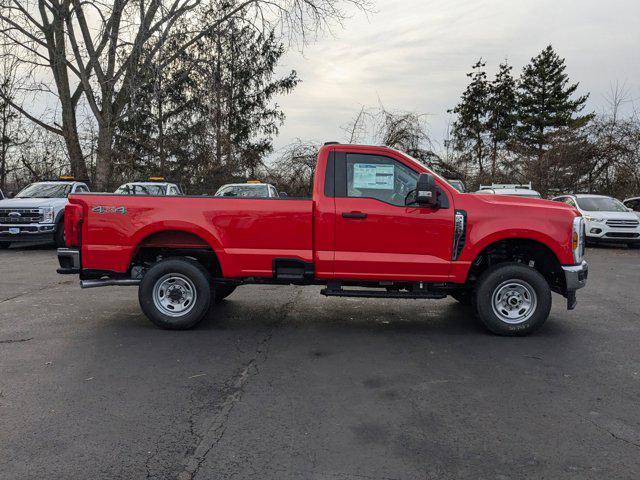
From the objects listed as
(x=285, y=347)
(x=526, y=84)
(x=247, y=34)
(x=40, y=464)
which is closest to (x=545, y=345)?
(x=285, y=347)

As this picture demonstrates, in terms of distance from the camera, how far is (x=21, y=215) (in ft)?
48.5

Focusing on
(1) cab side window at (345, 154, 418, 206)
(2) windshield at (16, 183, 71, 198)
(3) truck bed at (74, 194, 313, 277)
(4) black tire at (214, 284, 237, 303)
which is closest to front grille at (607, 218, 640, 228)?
(1) cab side window at (345, 154, 418, 206)

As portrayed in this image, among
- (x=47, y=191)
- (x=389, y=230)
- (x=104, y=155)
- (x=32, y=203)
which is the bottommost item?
(x=389, y=230)

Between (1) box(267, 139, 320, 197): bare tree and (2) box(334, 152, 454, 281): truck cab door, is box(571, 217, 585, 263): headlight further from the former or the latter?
(1) box(267, 139, 320, 197): bare tree

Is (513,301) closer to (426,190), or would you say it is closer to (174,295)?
(426,190)

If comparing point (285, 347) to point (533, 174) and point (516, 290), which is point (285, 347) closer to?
point (516, 290)

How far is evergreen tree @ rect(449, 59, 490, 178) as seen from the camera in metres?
43.5

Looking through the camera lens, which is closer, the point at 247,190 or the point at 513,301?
the point at 513,301

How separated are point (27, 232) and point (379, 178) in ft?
39.9

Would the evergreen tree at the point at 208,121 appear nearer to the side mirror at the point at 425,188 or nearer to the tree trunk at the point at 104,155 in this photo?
the tree trunk at the point at 104,155

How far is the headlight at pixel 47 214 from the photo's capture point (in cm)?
1472

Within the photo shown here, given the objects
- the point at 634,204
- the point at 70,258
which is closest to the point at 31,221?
the point at 70,258

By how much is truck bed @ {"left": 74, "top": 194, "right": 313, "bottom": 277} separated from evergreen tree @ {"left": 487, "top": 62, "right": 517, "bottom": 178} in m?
39.3

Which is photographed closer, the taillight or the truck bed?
the truck bed
